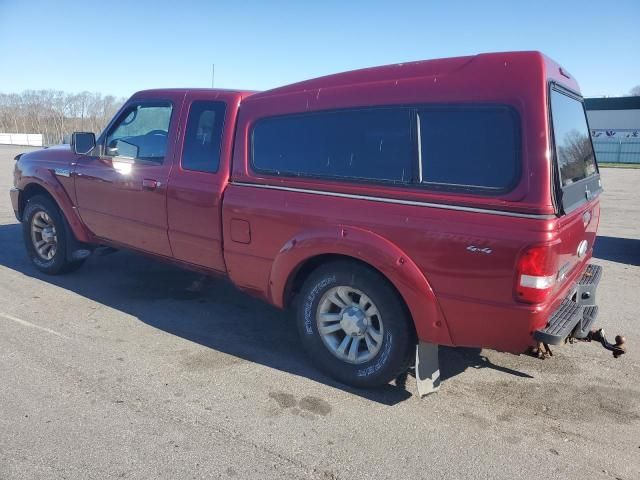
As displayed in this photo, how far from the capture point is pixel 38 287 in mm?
5375

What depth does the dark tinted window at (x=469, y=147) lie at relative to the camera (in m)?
2.79

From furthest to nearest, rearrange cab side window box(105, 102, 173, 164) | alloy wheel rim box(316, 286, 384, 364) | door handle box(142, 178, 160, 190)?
cab side window box(105, 102, 173, 164)
door handle box(142, 178, 160, 190)
alloy wheel rim box(316, 286, 384, 364)

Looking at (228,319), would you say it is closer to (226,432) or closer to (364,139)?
(226,432)

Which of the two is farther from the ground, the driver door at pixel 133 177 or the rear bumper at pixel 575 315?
the driver door at pixel 133 177

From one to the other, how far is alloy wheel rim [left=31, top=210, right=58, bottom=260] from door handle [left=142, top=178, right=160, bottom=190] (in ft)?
5.74

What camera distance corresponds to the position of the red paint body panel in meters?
2.75

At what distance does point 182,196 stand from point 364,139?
1740 millimetres

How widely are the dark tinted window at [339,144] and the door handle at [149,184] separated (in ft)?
3.57

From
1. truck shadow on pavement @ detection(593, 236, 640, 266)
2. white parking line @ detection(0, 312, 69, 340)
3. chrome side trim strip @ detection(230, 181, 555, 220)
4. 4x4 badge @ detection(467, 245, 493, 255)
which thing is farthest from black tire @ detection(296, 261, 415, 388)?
truck shadow on pavement @ detection(593, 236, 640, 266)

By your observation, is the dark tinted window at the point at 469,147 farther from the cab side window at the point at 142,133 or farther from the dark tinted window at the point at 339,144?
the cab side window at the point at 142,133

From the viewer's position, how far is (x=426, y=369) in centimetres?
323

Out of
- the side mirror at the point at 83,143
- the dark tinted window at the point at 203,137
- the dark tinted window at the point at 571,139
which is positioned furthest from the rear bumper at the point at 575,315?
the side mirror at the point at 83,143

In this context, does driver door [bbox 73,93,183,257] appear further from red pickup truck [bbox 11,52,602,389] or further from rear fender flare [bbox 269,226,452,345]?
rear fender flare [bbox 269,226,452,345]

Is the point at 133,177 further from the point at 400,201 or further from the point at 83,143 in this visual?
the point at 400,201
